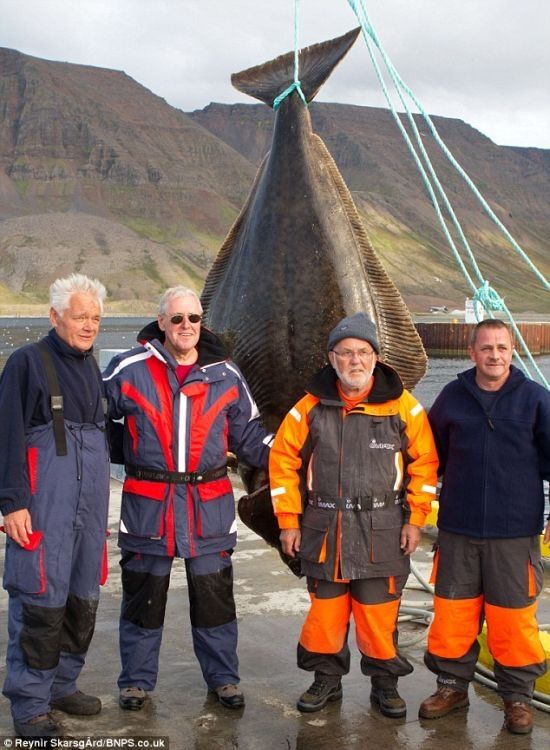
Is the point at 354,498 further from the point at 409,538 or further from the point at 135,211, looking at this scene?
the point at 135,211

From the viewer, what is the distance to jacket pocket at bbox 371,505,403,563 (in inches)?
137

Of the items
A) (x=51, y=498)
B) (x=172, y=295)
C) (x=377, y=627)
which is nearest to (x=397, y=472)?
(x=377, y=627)

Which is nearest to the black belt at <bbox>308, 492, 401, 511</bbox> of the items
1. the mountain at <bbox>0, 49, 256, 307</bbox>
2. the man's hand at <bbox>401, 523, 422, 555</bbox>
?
the man's hand at <bbox>401, 523, 422, 555</bbox>

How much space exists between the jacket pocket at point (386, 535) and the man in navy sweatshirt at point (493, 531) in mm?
241

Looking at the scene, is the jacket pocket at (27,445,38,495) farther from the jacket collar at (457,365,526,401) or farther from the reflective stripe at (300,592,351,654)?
the jacket collar at (457,365,526,401)

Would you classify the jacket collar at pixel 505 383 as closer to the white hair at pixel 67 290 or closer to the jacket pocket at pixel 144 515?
the jacket pocket at pixel 144 515

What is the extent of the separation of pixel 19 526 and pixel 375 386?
153 centimetres

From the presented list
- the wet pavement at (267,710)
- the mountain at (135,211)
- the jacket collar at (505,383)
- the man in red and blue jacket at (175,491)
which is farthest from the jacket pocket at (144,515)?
the mountain at (135,211)

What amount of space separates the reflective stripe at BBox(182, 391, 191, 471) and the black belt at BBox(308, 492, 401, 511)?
1.91ft

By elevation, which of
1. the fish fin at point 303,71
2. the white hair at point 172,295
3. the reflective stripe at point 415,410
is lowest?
the reflective stripe at point 415,410

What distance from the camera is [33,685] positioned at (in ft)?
10.9

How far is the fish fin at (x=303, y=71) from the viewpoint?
3877mm

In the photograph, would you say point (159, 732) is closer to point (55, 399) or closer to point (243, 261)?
point (55, 399)

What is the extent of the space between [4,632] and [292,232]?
2.60m
